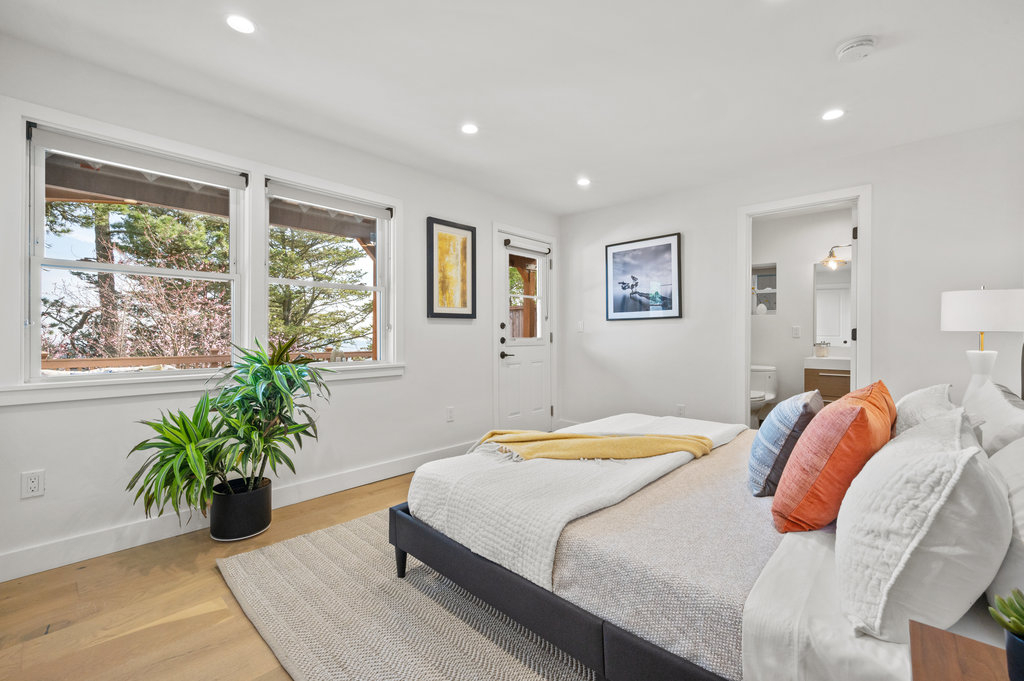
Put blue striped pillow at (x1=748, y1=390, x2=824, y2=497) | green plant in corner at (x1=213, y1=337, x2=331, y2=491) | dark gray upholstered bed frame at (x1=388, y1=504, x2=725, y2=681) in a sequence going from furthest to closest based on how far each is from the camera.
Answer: green plant in corner at (x1=213, y1=337, x2=331, y2=491), blue striped pillow at (x1=748, y1=390, x2=824, y2=497), dark gray upholstered bed frame at (x1=388, y1=504, x2=725, y2=681)

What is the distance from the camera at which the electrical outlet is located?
7.12 feet

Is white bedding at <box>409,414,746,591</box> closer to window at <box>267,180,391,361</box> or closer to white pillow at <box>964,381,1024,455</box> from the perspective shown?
white pillow at <box>964,381,1024,455</box>

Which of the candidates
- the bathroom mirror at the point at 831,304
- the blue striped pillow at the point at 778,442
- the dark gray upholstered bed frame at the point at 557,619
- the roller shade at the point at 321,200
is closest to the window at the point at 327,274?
the roller shade at the point at 321,200

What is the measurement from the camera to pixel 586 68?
7.72 feet

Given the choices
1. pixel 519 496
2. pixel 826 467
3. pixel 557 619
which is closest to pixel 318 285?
pixel 519 496

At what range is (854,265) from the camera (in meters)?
3.41

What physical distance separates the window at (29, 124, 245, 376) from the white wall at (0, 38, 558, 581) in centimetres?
14

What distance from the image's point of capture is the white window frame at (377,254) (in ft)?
10.1

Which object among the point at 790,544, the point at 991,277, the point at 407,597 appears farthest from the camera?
the point at 991,277

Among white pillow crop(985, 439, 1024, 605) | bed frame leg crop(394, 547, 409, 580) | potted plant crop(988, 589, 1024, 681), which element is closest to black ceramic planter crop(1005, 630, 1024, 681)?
potted plant crop(988, 589, 1024, 681)

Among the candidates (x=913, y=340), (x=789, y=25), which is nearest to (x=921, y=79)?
(x=789, y=25)

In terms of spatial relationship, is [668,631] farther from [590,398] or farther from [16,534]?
[590,398]

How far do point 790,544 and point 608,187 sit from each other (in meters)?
3.53

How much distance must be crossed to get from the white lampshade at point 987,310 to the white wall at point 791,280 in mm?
2324
